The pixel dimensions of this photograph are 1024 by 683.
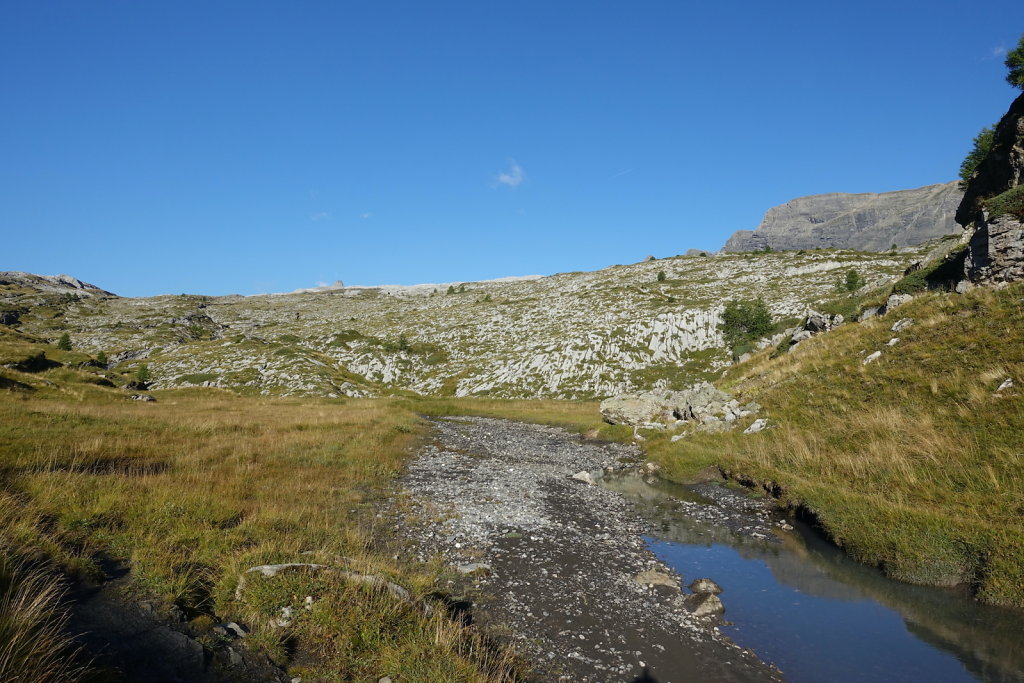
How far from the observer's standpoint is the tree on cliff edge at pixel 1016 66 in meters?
49.9

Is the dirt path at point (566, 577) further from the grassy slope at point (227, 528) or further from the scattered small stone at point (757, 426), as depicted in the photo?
the scattered small stone at point (757, 426)

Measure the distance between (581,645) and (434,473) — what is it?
1746cm

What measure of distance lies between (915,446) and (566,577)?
1526 cm

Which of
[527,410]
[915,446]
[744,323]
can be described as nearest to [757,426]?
[915,446]

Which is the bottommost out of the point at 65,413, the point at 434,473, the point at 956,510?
the point at 434,473

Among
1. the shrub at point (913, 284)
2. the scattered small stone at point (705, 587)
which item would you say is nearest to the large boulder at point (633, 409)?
the shrub at point (913, 284)

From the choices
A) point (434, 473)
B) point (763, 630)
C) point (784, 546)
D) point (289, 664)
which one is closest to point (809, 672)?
point (763, 630)

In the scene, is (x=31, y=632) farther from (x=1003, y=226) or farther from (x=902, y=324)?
(x=1003, y=226)

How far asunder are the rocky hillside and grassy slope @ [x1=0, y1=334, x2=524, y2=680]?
5510 cm

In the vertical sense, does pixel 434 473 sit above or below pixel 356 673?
below

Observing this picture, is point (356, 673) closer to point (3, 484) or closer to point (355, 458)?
point (3, 484)

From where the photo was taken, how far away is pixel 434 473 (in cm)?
2723

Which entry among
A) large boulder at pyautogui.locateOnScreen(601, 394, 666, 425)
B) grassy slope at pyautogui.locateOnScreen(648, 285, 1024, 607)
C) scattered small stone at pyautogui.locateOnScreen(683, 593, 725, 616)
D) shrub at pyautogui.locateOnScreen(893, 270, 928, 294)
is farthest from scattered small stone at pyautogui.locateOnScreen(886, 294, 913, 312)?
scattered small stone at pyautogui.locateOnScreen(683, 593, 725, 616)

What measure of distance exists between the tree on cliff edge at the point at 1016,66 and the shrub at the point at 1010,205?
127 ft
